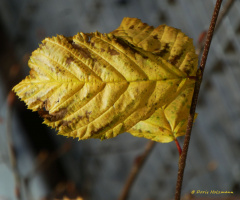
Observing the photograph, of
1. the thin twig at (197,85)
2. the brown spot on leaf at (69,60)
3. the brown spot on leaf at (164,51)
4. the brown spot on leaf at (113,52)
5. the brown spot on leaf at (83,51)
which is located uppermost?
the brown spot on leaf at (83,51)

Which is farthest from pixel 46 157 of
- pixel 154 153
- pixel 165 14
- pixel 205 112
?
pixel 165 14

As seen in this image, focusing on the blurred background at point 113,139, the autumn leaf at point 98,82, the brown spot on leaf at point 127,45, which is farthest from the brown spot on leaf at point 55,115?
the blurred background at point 113,139

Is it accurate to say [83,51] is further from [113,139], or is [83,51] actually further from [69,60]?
[113,139]

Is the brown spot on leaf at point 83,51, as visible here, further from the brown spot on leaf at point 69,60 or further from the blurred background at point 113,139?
the blurred background at point 113,139

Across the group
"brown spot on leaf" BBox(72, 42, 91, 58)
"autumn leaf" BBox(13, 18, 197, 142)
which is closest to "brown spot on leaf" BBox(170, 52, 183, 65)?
"autumn leaf" BBox(13, 18, 197, 142)

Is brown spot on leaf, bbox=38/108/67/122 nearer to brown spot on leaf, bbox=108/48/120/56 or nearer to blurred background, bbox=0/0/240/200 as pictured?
brown spot on leaf, bbox=108/48/120/56
